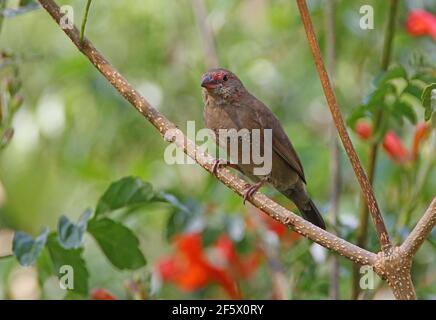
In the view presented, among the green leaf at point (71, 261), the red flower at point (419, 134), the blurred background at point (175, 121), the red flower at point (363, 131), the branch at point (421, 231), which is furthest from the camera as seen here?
the blurred background at point (175, 121)

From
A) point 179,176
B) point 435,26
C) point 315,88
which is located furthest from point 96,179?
point 435,26

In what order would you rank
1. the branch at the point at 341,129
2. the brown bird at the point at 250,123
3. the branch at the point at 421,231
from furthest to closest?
the brown bird at the point at 250,123, the branch at the point at 341,129, the branch at the point at 421,231

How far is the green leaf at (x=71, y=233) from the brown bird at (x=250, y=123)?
98 cm

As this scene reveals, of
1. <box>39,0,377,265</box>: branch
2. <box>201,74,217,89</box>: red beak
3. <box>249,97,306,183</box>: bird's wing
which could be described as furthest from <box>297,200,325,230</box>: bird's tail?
<box>39,0,377,265</box>: branch

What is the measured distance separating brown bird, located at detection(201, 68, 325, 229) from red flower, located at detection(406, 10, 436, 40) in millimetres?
712

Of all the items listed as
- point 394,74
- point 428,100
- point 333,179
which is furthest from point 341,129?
point 333,179

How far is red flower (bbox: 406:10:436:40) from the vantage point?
3.39m

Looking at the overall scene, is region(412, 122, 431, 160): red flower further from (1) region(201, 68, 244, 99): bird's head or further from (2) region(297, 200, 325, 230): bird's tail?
(1) region(201, 68, 244, 99): bird's head

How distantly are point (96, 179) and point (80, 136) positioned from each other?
101 cm

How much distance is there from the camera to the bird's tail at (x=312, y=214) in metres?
3.31

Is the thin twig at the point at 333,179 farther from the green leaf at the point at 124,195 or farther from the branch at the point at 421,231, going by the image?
the branch at the point at 421,231

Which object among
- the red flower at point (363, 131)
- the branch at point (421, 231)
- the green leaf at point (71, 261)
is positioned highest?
the red flower at point (363, 131)

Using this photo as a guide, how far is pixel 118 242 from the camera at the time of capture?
2762 mm

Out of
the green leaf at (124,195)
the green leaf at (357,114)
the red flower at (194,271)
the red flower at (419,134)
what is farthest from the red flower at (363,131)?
the green leaf at (124,195)
